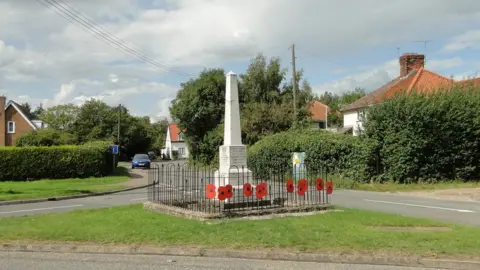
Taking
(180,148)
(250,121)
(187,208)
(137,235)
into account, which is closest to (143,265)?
(137,235)

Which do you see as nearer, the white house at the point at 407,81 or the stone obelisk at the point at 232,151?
the stone obelisk at the point at 232,151

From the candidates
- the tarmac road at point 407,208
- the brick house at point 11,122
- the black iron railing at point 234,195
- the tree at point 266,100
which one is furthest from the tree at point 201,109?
the black iron railing at point 234,195

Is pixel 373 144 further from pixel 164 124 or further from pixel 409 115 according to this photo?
pixel 164 124

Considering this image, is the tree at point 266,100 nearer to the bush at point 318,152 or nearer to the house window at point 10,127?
the bush at point 318,152

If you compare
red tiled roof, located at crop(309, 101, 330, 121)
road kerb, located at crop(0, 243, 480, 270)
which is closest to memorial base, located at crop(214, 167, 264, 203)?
road kerb, located at crop(0, 243, 480, 270)

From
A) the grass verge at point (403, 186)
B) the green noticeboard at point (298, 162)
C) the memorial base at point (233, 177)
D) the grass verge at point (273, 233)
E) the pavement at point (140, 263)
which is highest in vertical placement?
the green noticeboard at point (298, 162)

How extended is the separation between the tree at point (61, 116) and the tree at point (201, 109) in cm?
2923

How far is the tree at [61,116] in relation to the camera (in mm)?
74312

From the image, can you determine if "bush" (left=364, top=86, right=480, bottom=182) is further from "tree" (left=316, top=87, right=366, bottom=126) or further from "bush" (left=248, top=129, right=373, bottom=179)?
"tree" (left=316, top=87, right=366, bottom=126)

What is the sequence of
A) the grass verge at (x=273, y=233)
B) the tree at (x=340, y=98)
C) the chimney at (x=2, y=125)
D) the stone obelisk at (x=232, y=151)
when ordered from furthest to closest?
the tree at (x=340, y=98) → the chimney at (x=2, y=125) → the stone obelisk at (x=232, y=151) → the grass verge at (x=273, y=233)

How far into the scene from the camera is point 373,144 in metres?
26.2

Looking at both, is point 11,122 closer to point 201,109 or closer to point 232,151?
point 201,109

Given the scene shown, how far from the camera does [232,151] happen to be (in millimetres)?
15797

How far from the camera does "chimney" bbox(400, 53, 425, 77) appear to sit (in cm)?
4353
